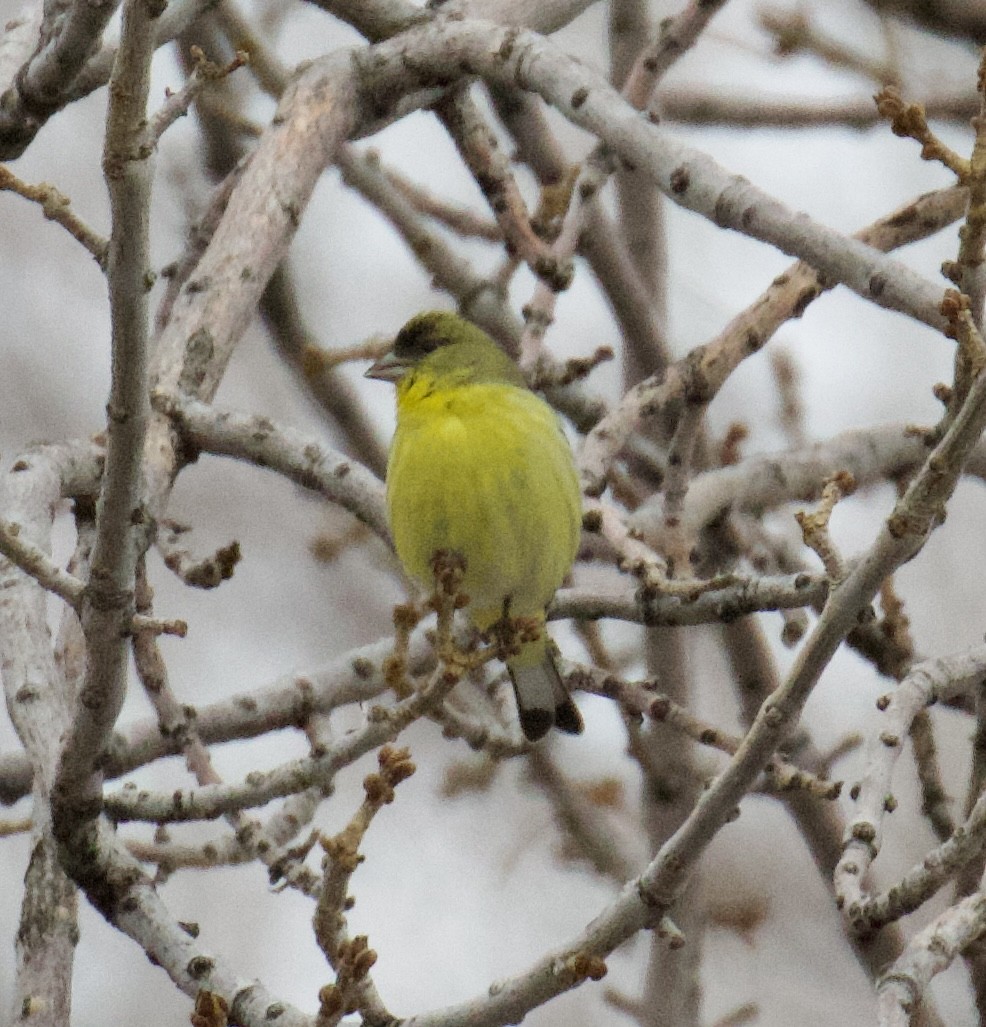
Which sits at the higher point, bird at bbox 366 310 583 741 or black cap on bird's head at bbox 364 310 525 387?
black cap on bird's head at bbox 364 310 525 387

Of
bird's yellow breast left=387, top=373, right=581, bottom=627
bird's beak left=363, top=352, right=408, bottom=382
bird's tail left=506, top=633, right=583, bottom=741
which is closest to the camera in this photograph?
bird's yellow breast left=387, top=373, right=581, bottom=627

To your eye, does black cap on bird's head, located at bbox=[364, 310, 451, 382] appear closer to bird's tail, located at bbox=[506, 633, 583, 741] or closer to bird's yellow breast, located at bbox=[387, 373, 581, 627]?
bird's yellow breast, located at bbox=[387, 373, 581, 627]

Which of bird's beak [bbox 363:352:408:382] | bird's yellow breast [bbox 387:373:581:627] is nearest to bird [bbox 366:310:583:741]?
bird's yellow breast [bbox 387:373:581:627]

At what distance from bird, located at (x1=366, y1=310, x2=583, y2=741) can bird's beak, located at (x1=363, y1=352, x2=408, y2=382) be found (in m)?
0.30

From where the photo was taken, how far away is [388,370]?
458 centimetres

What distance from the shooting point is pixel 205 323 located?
155 inches

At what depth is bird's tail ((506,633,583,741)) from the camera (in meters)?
4.32

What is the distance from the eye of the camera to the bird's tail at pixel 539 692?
14.2ft

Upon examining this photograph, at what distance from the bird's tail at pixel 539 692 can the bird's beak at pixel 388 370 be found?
84 centimetres

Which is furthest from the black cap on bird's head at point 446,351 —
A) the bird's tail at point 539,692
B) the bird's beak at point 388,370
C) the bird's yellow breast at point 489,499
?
the bird's tail at point 539,692

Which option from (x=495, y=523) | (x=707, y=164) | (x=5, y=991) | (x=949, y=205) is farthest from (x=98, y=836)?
(x=5, y=991)

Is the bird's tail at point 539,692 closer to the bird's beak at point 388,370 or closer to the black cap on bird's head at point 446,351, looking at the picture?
the black cap on bird's head at point 446,351

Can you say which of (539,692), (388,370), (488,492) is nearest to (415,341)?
(388,370)

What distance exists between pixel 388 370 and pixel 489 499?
2.81ft
